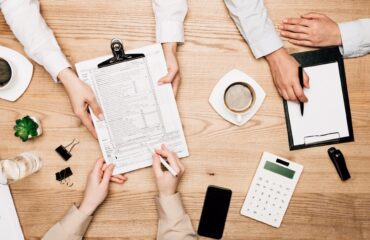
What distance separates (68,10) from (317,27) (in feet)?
2.26

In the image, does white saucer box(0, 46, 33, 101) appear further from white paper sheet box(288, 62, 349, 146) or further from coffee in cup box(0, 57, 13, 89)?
white paper sheet box(288, 62, 349, 146)

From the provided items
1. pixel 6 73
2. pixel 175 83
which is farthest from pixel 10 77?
pixel 175 83

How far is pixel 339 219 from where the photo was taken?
1.19 meters

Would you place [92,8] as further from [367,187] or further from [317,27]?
[367,187]

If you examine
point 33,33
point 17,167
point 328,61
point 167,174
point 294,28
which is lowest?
point 167,174

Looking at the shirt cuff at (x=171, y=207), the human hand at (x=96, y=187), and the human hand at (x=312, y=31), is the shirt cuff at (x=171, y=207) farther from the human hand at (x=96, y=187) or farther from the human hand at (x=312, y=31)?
the human hand at (x=312, y=31)

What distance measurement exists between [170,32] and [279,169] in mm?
479

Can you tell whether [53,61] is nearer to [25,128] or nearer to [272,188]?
[25,128]

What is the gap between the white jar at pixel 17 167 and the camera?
1.13m

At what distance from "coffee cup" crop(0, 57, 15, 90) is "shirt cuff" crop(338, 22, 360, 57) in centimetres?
90

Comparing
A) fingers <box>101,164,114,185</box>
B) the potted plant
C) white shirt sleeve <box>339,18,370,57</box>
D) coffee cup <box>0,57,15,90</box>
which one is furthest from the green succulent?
white shirt sleeve <box>339,18,370,57</box>

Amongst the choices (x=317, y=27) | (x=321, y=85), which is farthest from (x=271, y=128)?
(x=317, y=27)

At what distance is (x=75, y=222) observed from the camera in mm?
1165

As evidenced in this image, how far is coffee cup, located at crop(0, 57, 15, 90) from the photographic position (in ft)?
3.76
